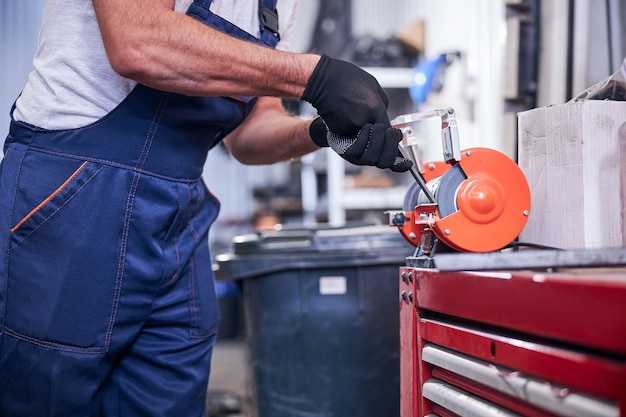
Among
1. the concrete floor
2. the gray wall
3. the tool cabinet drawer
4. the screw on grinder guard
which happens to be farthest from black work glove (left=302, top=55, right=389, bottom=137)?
the gray wall

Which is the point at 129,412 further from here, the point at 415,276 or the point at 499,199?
the point at 499,199

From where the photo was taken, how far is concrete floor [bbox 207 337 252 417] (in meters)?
2.47

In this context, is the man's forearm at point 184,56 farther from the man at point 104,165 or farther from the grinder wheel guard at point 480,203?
the grinder wheel guard at point 480,203

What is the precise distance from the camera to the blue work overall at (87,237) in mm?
1039

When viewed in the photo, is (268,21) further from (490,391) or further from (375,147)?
(490,391)

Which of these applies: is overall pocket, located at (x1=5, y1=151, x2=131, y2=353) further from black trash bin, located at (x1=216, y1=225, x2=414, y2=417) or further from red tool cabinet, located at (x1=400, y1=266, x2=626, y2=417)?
black trash bin, located at (x1=216, y1=225, x2=414, y2=417)

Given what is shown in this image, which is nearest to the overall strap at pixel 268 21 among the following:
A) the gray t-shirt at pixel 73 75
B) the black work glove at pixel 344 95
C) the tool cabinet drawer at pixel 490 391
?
the gray t-shirt at pixel 73 75

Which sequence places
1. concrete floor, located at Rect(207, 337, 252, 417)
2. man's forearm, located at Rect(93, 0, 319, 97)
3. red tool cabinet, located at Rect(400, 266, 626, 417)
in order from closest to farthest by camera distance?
red tool cabinet, located at Rect(400, 266, 626, 417), man's forearm, located at Rect(93, 0, 319, 97), concrete floor, located at Rect(207, 337, 252, 417)

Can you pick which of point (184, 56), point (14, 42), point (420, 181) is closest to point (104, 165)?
point (184, 56)

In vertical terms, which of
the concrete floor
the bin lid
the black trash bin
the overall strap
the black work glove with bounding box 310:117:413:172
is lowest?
the concrete floor

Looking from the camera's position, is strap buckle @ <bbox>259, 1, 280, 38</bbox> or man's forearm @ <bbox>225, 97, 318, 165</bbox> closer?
strap buckle @ <bbox>259, 1, 280, 38</bbox>

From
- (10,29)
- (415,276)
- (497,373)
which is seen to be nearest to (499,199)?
(415,276)

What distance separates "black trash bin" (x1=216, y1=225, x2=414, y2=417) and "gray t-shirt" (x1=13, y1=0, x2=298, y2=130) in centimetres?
80

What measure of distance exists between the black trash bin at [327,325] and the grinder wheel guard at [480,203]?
779 mm
